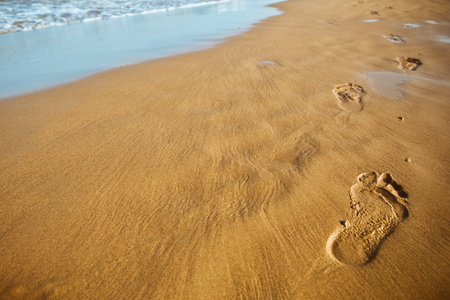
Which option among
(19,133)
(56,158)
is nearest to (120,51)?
(19,133)

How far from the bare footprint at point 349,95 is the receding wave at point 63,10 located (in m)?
8.53

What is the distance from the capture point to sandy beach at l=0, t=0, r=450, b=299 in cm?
117

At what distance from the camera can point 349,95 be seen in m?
2.76

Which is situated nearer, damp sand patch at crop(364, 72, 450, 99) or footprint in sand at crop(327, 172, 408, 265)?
footprint in sand at crop(327, 172, 408, 265)

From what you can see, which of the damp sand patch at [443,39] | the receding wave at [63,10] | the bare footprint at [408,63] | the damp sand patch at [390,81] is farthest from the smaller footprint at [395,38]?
the receding wave at [63,10]

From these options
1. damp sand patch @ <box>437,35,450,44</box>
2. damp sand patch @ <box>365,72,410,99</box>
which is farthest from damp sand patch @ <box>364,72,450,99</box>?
damp sand patch @ <box>437,35,450,44</box>

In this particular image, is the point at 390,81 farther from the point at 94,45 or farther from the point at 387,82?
the point at 94,45

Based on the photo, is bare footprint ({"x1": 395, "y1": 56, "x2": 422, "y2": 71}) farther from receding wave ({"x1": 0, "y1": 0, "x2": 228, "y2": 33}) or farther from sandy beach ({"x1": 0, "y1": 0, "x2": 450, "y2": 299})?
receding wave ({"x1": 0, "y1": 0, "x2": 228, "y2": 33})

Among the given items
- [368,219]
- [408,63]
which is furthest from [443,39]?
[368,219]

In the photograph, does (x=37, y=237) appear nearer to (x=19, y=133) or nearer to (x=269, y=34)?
(x=19, y=133)

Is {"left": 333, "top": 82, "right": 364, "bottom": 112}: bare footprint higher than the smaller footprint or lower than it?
lower

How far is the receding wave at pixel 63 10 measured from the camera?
7363 millimetres

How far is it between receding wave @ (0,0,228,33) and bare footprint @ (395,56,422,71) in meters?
8.93

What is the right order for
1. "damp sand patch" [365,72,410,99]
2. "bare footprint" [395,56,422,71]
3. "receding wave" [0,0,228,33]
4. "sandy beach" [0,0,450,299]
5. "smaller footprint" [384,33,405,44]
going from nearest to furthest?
"sandy beach" [0,0,450,299]
"damp sand patch" [365,72,410,99]
"bare footprint" [395,56,422,71]
"smaller footprint" [384,33,405,44]
"receding wave" [0,0,228,33]
